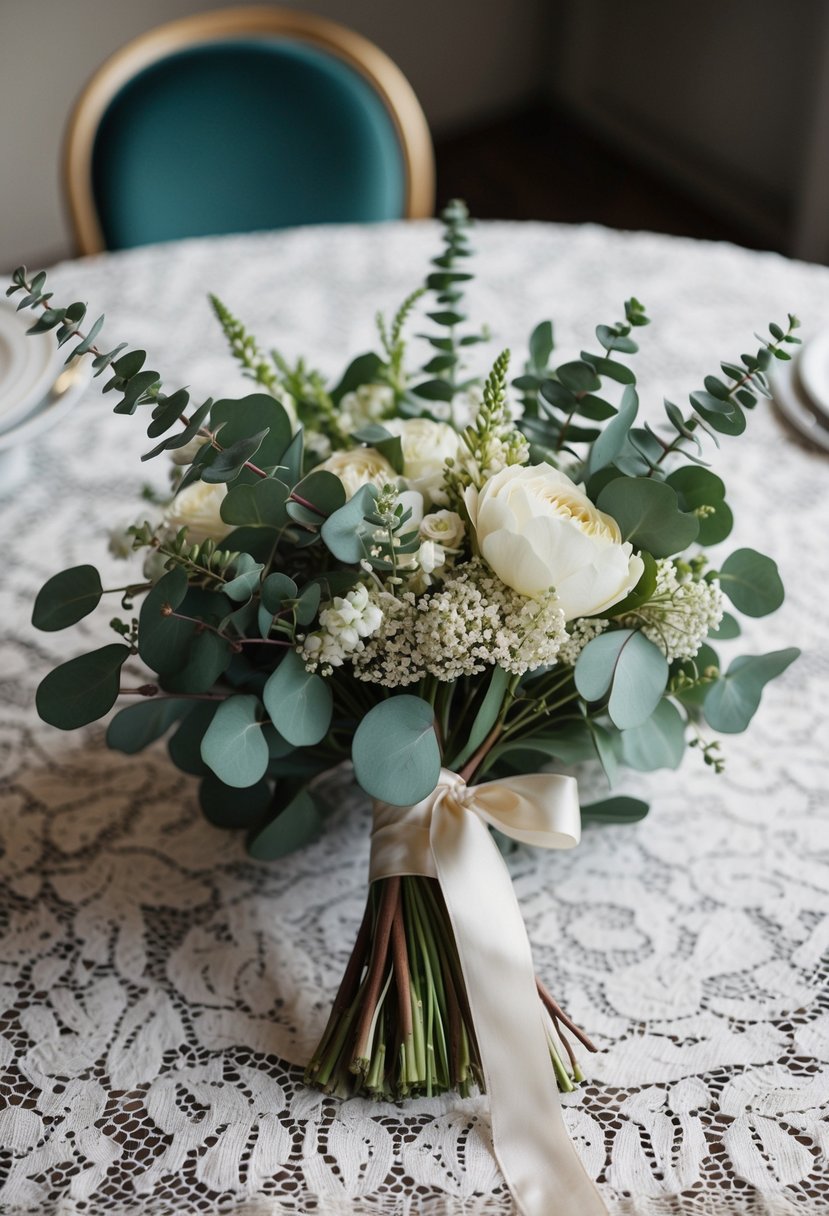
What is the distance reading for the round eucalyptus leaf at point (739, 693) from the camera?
0.79 metres

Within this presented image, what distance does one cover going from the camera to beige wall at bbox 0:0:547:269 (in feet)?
9.42

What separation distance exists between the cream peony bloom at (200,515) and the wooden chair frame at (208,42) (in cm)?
101

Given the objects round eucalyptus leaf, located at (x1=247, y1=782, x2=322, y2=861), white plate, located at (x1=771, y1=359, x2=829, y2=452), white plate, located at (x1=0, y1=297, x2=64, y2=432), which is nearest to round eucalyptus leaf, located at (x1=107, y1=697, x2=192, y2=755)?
round eucalyptus leaf, located at (x1=247, y1=782, x2=322, y2=861)

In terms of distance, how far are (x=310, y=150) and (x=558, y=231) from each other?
17.3 inches

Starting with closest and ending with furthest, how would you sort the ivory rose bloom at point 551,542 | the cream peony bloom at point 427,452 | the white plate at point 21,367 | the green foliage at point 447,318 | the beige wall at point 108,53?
the ivory rose bloom at point 551,542 → the cream peony bloom at point 427,452 → the green foliage at point 447,318 → the white plate at point 21,367 → the beige wall at point 108,53

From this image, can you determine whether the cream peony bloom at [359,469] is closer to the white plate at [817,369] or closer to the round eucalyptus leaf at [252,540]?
the round eucalyptus leaf at [252,540]

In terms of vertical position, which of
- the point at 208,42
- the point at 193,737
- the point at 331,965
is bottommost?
the point at 331,965

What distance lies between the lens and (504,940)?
693mm

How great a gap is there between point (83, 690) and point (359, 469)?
0.76 ft

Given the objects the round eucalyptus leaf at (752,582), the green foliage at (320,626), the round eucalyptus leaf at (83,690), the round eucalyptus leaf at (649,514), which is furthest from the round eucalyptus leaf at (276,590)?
the round eucalyptus leaf at (752,582)

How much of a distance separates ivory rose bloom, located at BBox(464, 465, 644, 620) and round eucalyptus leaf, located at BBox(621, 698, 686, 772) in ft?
0.49

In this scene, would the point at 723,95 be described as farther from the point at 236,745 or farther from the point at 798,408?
the point at 236,745

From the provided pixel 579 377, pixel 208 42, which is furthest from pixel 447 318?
pixel 208 42

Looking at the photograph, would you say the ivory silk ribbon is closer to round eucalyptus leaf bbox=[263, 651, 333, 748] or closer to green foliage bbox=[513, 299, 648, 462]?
round eucalyptus leaf bbox=[263, 651, 333, 748]
